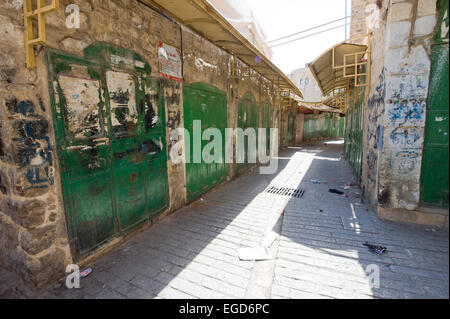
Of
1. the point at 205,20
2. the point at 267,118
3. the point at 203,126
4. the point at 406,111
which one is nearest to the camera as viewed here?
the point at 406,111

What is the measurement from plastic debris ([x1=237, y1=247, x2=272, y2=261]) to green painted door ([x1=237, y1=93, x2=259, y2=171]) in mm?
4443

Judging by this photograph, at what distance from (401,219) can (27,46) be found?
5771 millimetres

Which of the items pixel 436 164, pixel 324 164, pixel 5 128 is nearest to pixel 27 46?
pixel 5 128

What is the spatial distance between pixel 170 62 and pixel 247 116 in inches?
162

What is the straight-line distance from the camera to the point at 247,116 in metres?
7.93

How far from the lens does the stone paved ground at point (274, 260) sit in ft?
8.15

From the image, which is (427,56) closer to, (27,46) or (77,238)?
(27,46)

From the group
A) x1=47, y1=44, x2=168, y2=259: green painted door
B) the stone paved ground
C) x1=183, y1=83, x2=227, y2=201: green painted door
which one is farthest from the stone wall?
x1=47, y1=44, x2=168, y2=259: green painted door

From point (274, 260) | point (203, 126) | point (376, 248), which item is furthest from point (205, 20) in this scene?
point (376, 248)

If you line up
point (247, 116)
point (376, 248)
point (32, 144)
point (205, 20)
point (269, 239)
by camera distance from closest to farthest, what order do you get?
point (32, 144)
point (376, 248)
point (269, 239)
point (205, 20)
point (247, 116)

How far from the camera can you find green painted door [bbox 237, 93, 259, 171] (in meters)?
7.43

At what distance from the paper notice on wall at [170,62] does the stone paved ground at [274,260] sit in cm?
269

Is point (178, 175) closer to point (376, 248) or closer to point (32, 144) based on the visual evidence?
point (32, 144)

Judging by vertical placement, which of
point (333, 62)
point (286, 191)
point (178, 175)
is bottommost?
point (286, 191)
